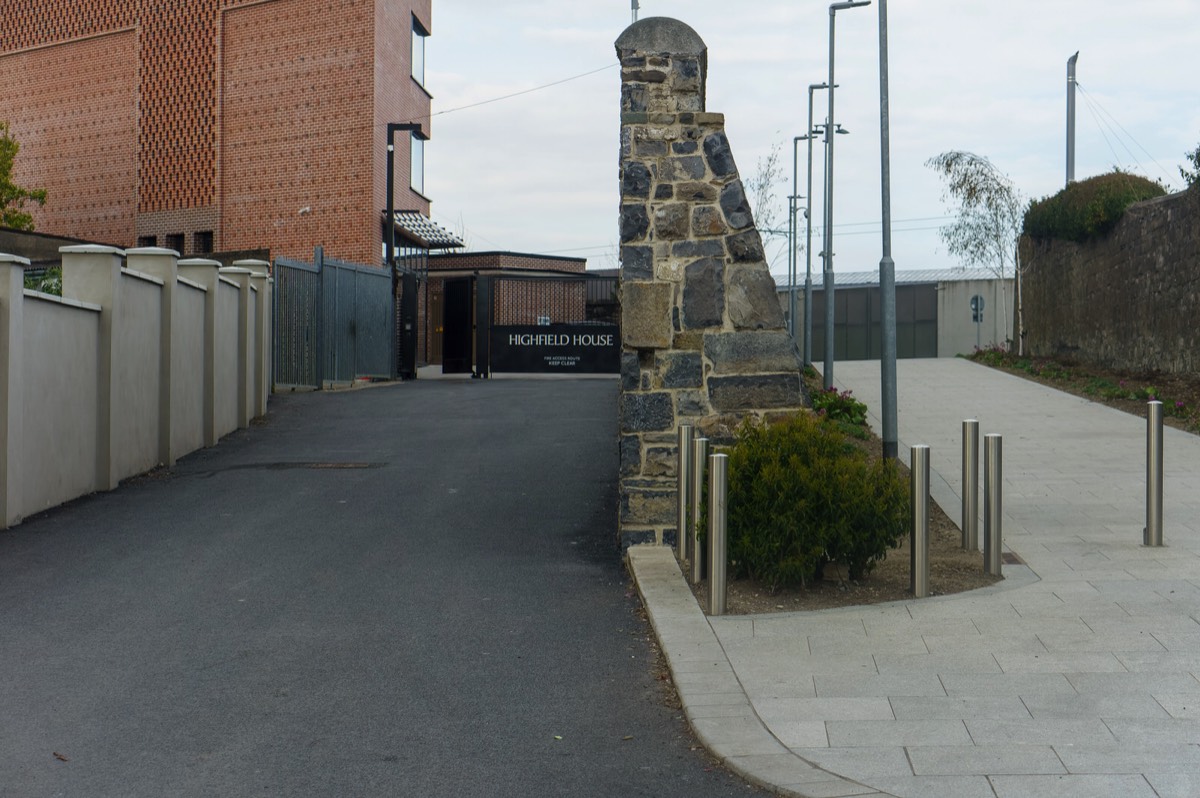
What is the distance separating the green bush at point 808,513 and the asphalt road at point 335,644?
931 millimetres

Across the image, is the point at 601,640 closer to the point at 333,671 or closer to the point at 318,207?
the point at 333,671

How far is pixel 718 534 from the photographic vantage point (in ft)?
24.4

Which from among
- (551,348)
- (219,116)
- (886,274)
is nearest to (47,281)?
(551,348)

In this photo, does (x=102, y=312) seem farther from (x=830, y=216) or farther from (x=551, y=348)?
(x=551, y=348)

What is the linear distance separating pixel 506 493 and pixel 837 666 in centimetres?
689

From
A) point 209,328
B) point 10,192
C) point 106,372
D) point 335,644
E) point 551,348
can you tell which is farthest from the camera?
point 10,192

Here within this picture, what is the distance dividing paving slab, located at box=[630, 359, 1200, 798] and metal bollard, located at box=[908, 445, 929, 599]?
0.16 m

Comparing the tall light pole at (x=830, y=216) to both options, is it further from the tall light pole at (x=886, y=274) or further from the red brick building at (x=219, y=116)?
the red brick building at (x=219, y=116)

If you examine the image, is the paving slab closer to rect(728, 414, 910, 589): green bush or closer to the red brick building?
rect(728, 414, 910, 589): green bush

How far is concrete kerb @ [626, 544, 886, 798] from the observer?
4.63 m

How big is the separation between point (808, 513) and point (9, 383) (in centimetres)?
698

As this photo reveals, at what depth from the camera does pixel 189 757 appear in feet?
16.7

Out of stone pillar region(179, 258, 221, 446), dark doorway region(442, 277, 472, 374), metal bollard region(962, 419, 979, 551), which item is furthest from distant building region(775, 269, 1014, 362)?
metal bollard region(962, 419, 979, 551)

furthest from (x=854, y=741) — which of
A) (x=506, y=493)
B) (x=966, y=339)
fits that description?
(x=966, y=339)
